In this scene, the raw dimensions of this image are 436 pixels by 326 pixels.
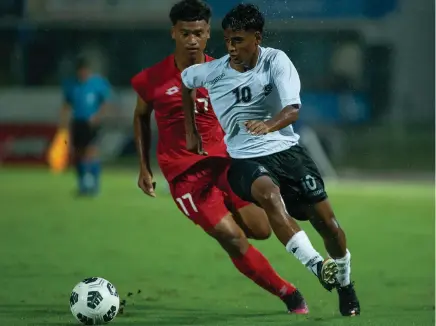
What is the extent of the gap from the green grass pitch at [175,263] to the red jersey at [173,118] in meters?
1.10

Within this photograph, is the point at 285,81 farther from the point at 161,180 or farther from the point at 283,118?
the point at 161,180

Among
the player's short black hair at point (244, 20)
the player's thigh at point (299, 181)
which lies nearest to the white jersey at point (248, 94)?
the player's thigh at point (299, 181)

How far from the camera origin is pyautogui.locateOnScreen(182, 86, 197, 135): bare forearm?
336 inches

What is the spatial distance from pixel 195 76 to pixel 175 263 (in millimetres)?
3629

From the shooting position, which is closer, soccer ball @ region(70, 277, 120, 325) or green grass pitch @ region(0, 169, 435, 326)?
soccer ball @ region(70, 277, 120, 325)

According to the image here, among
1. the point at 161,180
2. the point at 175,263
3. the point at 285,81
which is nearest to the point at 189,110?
the point at 285,81

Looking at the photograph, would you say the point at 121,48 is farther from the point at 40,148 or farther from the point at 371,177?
the point at 371,177

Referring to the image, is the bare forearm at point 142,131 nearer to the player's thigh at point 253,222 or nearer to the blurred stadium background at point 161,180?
the player's thigh at point 253,222

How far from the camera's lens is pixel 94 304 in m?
7.75

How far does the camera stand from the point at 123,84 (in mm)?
29219

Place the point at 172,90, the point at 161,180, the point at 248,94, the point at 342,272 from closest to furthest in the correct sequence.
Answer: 1. the point at 248,94
2. the point at 342,272
3. the point at 172,90
4. the point at 161,180

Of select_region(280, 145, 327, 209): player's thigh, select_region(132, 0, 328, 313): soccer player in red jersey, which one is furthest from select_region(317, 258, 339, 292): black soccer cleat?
select_region(132, 0, 328, 313): soccer player in red jersey

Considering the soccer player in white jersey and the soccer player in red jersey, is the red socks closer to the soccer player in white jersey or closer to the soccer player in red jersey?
the soccer player in red jersey

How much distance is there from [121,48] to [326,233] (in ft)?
70.0
